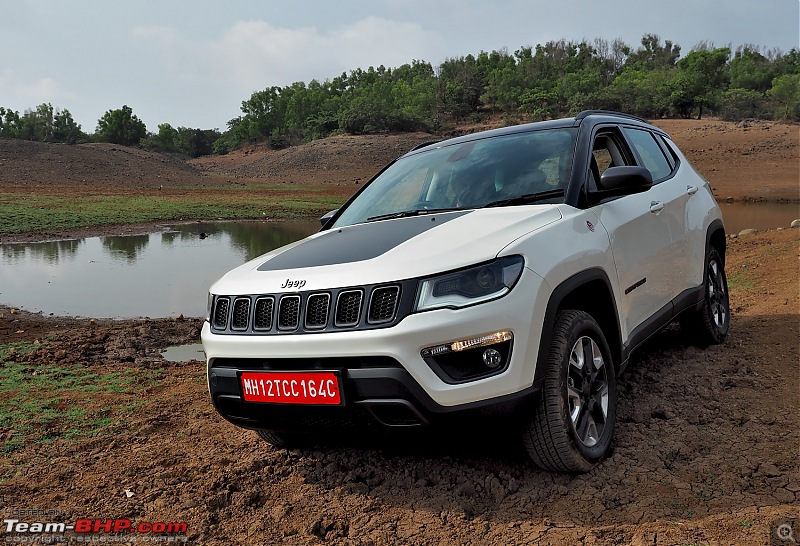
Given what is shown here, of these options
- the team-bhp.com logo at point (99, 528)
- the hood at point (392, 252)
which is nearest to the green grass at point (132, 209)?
the team-bhp.com logo at point (99, 528)

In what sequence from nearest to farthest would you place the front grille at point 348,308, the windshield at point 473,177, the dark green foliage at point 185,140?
1. the front grille at point 348,308
2. the windshield at point 473,177
3. the dark green foliage at point 185,140

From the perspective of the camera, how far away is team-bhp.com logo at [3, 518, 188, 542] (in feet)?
9.67

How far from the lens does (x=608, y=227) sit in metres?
3.67

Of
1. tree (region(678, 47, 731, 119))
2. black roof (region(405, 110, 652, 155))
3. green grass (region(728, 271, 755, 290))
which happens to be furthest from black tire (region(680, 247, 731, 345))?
tree (region(678, 47, 731, 119))

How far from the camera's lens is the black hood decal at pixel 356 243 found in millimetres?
3107

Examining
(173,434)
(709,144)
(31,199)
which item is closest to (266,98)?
(709,144)

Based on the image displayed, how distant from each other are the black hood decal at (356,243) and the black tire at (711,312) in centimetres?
254

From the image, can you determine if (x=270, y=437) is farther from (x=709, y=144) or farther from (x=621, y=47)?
(x=621, y=47)

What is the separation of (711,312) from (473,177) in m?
2.52

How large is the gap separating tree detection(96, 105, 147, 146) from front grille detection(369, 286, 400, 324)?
80807 millimetres

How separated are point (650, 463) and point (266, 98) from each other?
3446 inches

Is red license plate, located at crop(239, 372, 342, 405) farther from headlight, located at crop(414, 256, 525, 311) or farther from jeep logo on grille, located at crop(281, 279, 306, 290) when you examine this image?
headlight, located at crop(414, 256, 525, 311)

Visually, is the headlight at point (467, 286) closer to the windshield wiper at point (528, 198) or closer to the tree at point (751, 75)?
the windshield wiper at point (528, 198)

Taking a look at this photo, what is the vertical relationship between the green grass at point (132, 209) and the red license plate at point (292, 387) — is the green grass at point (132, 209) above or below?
below
